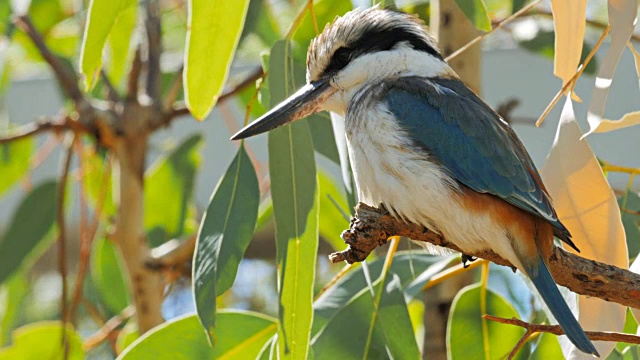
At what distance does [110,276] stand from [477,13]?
1447 mm

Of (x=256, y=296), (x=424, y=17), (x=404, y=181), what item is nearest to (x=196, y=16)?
(x=404, y=181)

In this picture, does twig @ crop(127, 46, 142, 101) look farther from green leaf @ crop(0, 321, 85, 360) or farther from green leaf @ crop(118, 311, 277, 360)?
green leaf @ crop(118, 311, 277, 360)

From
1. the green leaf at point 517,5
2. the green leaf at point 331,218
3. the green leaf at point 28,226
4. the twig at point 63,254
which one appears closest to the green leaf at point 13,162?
the green leaf at point 28,226

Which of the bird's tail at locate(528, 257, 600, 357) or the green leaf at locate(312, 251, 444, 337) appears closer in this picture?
the bird's tail at locate(528, 257, 600, 357)

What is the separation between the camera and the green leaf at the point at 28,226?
88.3 inches

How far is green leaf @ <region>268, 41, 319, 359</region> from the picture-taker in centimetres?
135

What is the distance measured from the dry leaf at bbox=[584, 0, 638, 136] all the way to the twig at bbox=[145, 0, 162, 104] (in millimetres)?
1109

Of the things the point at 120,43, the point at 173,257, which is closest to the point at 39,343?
the point at 173,257

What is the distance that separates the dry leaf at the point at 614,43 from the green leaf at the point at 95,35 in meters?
0.65

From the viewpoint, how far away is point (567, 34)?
4.37 feet

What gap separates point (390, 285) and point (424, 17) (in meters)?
0.77

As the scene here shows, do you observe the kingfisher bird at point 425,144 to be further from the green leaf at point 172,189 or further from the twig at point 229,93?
the green leaf at point 172,189

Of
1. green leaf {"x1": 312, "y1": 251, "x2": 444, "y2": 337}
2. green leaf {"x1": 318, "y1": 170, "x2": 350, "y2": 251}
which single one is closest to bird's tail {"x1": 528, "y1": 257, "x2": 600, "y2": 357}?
green leaf {"x1": 312, "y1": 251, "x2": 444, "y2": 337}

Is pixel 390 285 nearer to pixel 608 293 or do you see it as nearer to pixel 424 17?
pixel 608 293
